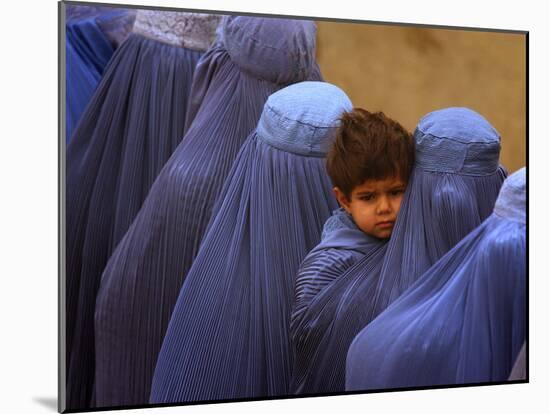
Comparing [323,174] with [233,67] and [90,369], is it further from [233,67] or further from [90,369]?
[90,369]

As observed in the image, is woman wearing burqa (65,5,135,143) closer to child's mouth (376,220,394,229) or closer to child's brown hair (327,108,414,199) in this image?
child's brown hair (327,108,414,199)

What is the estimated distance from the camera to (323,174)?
11.3 feet

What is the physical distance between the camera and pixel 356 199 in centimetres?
347

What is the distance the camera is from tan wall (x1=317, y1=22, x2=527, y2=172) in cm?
352

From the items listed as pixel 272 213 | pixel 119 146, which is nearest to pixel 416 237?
pixel 272 213

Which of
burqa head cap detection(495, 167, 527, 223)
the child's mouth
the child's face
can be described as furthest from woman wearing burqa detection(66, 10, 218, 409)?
burqa head cap detection(495, 167, 527, 223)

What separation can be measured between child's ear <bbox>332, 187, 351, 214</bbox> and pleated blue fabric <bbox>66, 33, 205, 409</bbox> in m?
0.58

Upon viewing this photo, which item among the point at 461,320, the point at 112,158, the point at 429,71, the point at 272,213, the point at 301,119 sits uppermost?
the point at 429,71

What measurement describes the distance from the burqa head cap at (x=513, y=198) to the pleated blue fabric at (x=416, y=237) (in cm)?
3

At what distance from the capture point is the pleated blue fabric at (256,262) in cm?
332

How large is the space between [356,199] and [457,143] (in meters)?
0.44

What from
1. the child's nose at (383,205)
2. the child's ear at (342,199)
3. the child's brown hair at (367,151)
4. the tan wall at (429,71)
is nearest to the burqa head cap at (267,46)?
the tan wall at (429,71)

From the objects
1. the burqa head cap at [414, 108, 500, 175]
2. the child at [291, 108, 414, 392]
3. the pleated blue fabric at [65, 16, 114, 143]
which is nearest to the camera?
the pleated blue fabric at [65, 16, 114, 143]

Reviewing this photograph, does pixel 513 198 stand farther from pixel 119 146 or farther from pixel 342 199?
pixel 119 146
